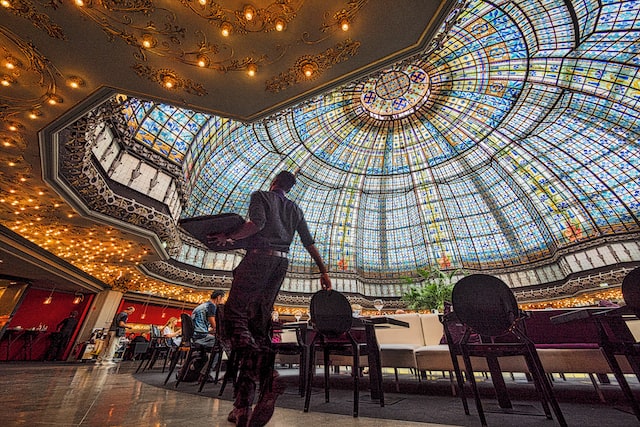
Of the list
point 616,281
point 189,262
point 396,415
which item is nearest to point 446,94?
point 616,281

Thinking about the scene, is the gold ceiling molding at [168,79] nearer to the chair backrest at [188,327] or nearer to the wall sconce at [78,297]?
the chair backrest at [188,327]

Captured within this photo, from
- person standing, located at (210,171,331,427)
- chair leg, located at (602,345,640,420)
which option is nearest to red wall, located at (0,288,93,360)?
person standing, located at (210,171,331,427)

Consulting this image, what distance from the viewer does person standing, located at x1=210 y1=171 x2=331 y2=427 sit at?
1574 millimetres

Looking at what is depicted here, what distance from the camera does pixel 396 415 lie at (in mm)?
2547

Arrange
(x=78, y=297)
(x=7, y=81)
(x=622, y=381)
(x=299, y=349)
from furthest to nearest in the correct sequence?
(x=78, y=297) → (x=7, y=81) → (x=299, y=349) → (x=622, y=381)

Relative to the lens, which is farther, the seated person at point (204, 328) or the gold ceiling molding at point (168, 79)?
the seated person at point (204, 328)

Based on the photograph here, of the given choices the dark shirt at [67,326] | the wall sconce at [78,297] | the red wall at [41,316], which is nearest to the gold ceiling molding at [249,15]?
the red wall at [41,316]

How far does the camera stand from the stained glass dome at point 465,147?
12.9 meters

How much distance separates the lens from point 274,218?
2.04 metres

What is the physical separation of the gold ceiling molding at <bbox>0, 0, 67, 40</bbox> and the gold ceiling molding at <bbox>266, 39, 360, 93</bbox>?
2617 millimetres

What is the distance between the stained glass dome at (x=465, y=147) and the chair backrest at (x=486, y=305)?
36.3ft

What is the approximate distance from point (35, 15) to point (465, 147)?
24.3m

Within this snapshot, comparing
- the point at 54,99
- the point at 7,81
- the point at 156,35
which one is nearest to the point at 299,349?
the point at 156,35

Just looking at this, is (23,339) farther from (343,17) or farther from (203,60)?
(343,17)
